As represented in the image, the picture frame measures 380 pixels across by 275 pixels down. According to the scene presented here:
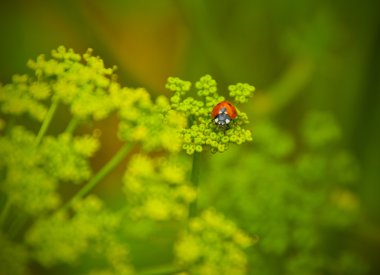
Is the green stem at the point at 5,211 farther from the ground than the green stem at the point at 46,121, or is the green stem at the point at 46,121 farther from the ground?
the green stem at the point at 46,121

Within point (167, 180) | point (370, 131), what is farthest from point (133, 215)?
point (370, 131)

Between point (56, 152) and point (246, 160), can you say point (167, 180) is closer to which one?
point (56, 152)

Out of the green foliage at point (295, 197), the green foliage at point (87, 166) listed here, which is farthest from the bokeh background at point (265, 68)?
the green foliage at point (87, 166)

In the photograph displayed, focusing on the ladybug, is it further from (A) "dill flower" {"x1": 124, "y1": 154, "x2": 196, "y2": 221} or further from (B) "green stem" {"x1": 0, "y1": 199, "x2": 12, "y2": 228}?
(B) "green stem" {"x1": 0, "y1": 199, "x2": 12, "y2": 228}

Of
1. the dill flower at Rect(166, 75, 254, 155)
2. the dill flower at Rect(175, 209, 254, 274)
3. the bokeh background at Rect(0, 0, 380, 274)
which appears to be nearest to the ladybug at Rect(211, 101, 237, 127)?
the dill flower at Rect(166, 75, 254, 155)

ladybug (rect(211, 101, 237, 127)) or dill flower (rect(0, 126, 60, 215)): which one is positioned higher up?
ladybug (rect(211, 101, 237, 127))

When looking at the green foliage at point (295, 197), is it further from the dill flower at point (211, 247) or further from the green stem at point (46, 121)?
the green stem at point (46, 121)

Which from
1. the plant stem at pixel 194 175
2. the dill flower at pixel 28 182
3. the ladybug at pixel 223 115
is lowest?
the dill flower at pixel 28 182
